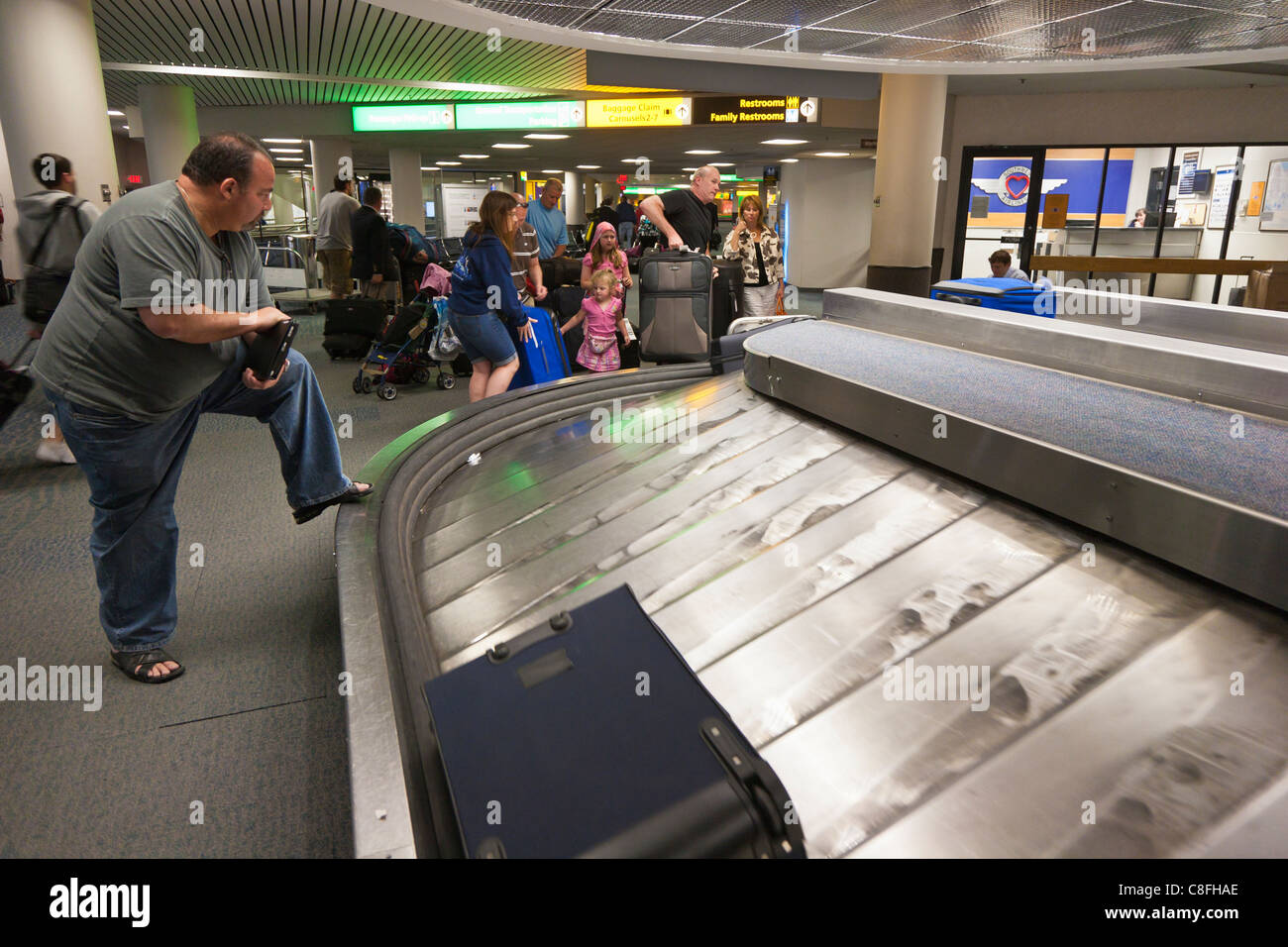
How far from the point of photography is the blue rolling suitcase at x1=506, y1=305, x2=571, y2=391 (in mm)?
5778

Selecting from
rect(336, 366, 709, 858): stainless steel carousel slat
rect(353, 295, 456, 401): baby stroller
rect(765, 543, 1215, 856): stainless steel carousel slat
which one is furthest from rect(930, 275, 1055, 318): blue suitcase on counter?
rect(353, 295, 456, 401): baby stroller

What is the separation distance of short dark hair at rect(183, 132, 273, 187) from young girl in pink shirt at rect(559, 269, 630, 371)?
12.9ft

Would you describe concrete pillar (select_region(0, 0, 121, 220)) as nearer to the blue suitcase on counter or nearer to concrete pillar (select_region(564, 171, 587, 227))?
the blue suitcase on counter

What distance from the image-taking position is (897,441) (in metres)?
2.51

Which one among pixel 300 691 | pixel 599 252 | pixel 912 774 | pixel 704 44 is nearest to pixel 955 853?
pixel 912 774

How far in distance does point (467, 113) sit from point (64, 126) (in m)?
9.36

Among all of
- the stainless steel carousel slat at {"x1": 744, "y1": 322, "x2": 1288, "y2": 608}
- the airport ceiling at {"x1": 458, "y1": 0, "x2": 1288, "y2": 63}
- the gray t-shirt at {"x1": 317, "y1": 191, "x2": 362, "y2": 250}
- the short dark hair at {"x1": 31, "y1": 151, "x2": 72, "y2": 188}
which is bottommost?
the stainless steel carousel slat at {"x1": 744, "y1": 322, "x2": 1288, "y2": 608}

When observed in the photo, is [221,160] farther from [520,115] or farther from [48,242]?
[520,115]

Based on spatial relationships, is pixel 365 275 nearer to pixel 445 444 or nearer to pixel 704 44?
pixel 704 44

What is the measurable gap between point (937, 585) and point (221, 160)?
87.5 inches

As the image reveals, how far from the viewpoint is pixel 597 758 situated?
1086mm

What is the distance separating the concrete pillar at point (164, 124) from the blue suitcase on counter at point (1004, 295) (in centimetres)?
1273

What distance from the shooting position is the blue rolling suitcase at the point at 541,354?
5778 mm

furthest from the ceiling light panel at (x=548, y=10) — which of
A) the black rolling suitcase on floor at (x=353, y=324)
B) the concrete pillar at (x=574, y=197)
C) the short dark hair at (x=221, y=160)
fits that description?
the concrete pillar at (x=574, y=197)
